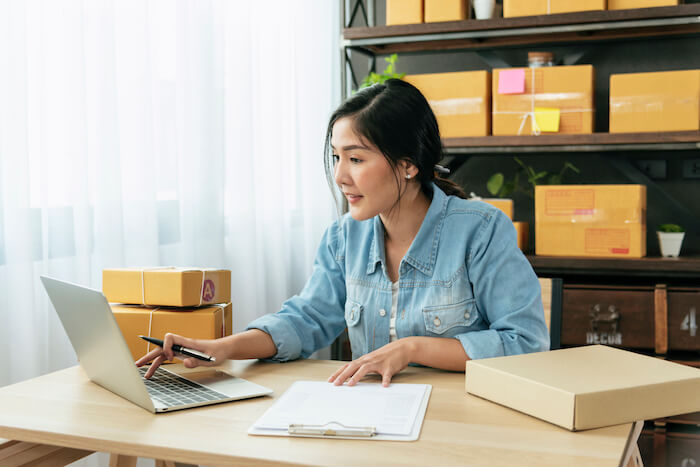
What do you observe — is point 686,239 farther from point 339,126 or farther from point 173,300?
point 173,300

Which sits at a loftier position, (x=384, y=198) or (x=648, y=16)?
(x=648, y=16)

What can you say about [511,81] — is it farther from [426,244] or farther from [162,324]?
[162,324]

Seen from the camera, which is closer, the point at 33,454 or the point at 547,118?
the point at 33,454

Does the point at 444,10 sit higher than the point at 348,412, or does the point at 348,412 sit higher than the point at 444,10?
the point at 444,10

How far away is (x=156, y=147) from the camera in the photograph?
2070 millimetres

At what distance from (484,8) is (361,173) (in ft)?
4.89

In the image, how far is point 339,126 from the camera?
1.39 m

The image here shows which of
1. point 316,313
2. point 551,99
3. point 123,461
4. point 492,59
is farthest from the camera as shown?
point 492,59

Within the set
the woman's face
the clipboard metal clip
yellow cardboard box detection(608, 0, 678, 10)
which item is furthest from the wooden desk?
yellow cardboard box detection(608, 0, 678, 10)

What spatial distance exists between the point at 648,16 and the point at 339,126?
1.52 m

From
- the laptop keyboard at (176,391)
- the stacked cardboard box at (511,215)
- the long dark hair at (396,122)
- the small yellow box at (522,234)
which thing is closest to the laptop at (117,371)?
the laptop keyboard at (176,391)

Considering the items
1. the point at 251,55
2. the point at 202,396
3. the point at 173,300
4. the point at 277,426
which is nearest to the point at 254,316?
the point at 251,55

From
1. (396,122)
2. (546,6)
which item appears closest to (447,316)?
(396,122)

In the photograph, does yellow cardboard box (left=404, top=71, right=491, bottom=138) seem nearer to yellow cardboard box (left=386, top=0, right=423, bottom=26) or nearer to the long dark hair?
yellow cardboard box (left=386, top=0, right=423, bottom=26)
